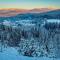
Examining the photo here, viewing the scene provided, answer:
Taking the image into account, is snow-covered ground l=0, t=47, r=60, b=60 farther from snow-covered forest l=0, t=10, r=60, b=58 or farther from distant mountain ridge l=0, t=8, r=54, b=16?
distant mountain ridge l=0, t=8, r=54, b=16

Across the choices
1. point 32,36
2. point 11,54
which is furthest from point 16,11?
point 11,54

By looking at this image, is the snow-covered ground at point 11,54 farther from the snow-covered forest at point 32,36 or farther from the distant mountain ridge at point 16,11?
the distant mountain ridge at point 16,11

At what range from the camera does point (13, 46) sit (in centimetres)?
148


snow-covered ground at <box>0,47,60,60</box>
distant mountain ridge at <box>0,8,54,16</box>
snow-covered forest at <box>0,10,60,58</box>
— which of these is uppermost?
distant mountain ridge at <box>0,8,54,16</box>

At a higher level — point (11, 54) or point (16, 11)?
point (16, 11)

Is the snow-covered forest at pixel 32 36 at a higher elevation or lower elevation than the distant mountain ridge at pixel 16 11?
lower

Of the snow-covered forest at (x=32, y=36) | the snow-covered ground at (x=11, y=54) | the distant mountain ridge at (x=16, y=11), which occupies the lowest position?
the snow-covered ground at (x=11, y=54)

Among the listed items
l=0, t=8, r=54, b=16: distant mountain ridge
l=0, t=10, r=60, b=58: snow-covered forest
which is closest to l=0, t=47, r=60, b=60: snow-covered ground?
l=0, t=10, r=60, b=58: snow-covered forest

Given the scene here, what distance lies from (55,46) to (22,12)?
46 centimetres

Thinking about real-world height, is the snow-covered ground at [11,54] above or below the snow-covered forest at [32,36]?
below

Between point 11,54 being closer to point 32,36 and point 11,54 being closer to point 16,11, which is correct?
point 32,36

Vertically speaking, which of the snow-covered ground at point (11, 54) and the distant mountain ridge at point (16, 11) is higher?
the distant mountain ridge at point (16, 11)

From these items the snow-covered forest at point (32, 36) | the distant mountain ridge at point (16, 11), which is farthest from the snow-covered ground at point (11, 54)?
the distant mountain ridge at point (16, 11)

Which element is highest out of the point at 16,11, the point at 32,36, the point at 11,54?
the point at 16,11
